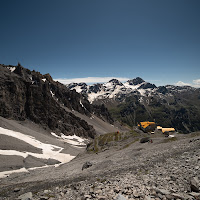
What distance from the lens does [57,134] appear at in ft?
373

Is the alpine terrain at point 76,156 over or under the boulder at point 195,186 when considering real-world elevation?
under

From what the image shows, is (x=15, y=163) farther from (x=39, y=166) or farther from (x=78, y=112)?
(x=78, y=112)

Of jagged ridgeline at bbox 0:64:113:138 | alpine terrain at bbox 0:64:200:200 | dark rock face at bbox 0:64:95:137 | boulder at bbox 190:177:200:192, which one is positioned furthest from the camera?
dark rock face at bbox 0:64:95:137

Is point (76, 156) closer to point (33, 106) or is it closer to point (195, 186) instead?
point (195, 186)

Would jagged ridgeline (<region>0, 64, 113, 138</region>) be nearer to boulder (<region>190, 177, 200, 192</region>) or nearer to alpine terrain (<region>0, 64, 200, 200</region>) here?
alpine terrain (<region>0, 64, 200, 200</region>)

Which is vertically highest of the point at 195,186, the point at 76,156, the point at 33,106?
the point at 33,106

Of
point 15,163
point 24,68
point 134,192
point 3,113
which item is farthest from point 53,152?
point 24,68

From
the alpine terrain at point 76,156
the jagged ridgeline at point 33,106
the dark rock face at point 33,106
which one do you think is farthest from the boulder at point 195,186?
the dark rock face at point 33,106

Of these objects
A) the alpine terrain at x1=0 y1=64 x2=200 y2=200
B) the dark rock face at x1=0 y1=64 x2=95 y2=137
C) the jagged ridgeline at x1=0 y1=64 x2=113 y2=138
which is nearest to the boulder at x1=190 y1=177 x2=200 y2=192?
the alpine terrain at x1=0 y1=64 x2=200 y2=200

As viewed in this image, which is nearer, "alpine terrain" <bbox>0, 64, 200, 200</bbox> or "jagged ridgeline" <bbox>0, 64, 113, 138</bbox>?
"alpine terrain" <bbox>0, 64, 200, 200</bbox>

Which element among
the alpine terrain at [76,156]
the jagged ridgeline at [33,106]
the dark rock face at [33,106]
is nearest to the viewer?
the alpine terrain at [76,156]

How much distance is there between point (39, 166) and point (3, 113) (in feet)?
213

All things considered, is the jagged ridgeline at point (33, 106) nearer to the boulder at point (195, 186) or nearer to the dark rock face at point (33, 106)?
the dark rock face at point (33, 106)

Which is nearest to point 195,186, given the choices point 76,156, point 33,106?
point 76,156
